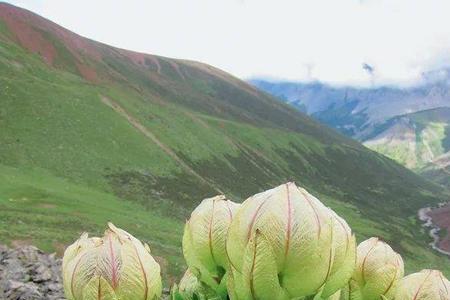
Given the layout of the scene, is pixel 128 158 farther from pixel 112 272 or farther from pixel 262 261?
pixel 262 261

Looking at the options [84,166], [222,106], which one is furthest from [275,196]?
[222,106]

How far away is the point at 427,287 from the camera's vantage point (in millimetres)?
2318

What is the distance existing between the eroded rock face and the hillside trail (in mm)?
46991

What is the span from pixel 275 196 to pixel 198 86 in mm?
167485

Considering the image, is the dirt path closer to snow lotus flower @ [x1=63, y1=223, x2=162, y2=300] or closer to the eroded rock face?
the eroded rock face

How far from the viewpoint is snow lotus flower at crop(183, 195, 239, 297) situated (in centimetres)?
235

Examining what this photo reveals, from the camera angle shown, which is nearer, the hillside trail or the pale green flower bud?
the pale green flower bud

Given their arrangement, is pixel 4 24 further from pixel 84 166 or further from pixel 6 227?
pixel 6 227

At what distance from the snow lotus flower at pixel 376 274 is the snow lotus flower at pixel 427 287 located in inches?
3.2

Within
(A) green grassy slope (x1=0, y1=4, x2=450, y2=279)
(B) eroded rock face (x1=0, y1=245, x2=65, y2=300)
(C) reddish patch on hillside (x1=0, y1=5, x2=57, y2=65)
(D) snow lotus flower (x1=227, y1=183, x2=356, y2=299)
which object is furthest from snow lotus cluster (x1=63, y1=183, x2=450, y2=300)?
(C) reddish patch on hillside (x1=0, y1=5, x2=57, y2=65)

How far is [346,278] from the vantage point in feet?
6.76

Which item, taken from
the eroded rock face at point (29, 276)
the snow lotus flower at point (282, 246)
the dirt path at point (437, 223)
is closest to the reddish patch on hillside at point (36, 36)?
the dirt path at point (437, 223)

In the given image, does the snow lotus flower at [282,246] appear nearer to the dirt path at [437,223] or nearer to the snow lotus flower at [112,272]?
the snow lotus flower at [112,272]

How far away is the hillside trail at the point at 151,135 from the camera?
231 ft
